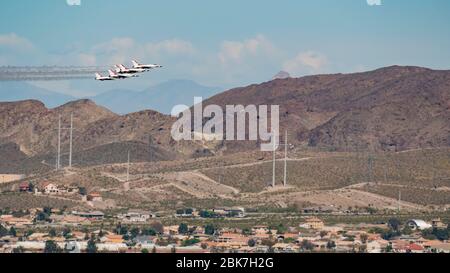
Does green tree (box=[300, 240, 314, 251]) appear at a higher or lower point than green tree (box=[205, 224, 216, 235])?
lower

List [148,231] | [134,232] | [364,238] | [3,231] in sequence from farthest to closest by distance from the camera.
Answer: [148,231] < [3,231] < [134,232] < [364,238]

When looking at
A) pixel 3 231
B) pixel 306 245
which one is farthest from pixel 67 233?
pixel 306 245

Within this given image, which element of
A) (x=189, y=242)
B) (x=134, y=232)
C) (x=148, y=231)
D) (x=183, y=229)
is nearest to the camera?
(x=189, y=242)

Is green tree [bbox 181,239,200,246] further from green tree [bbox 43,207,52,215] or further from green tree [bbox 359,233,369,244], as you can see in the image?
green tree [bbox 43,207,52,215]

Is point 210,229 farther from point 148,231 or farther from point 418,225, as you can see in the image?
point 418,225

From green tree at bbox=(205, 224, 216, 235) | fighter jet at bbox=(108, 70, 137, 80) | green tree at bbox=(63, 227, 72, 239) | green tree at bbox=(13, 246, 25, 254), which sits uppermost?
fighter jet at bbox=(108, 70, 137, 80)

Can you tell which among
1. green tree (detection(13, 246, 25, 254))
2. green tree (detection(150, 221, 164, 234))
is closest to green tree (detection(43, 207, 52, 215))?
green tree (detection(150, 221, 164, 234))

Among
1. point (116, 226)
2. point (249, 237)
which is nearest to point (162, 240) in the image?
point (249, 237)

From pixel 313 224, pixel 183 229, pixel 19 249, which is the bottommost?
pixel 19 249
